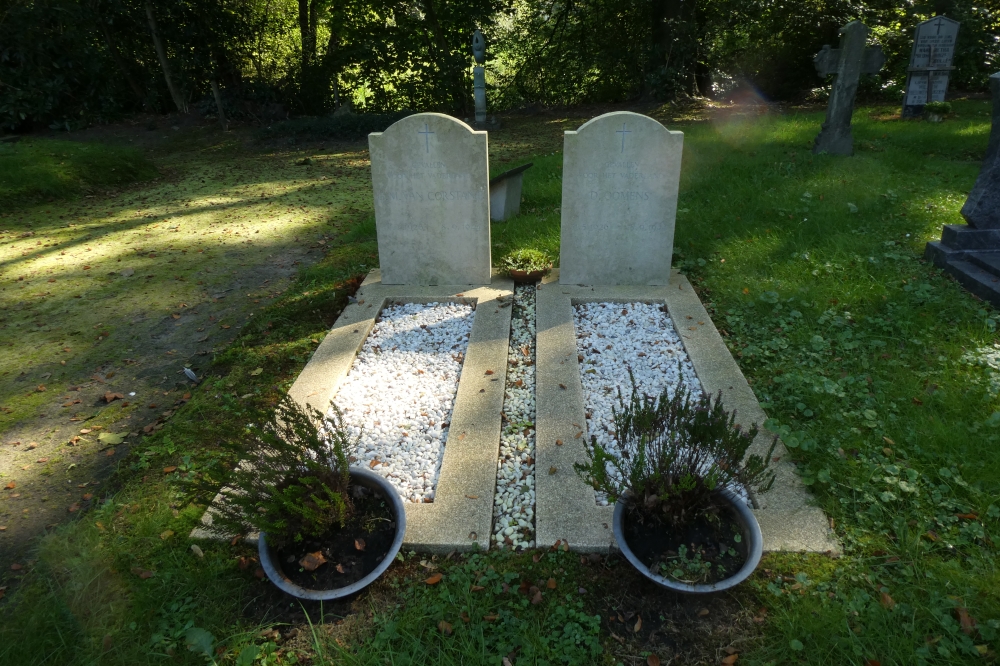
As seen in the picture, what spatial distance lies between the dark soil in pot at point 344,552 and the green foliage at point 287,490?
5 cm

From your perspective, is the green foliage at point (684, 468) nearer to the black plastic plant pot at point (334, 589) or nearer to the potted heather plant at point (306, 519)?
the black plastic plant pot at point (334, 589)

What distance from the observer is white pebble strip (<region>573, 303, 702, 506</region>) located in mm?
3645

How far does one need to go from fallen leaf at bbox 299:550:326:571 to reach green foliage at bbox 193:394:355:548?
86 mm

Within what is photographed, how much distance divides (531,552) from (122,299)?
15.7ft

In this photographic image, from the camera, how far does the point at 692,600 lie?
2.32 meters

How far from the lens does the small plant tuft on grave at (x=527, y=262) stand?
5.38 meters

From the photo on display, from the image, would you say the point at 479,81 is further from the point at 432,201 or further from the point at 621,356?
the point at 621,356

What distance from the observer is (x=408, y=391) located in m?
3.87

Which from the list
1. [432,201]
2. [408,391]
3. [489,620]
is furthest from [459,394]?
[432,201]

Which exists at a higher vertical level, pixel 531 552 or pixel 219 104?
pixel 219 104

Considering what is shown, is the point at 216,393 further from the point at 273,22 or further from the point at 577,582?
the point at 273,22

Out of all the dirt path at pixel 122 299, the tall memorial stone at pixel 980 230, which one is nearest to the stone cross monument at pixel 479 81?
the dirt path at pixel 122 299

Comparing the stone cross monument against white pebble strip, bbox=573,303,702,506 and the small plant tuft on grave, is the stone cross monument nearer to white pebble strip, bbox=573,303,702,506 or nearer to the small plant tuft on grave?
the small plant tuft on grave

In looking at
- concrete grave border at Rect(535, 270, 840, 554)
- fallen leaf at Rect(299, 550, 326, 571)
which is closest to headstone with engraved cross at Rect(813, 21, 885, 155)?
concrete grave border at Rect(535, 270, 840, 554)
